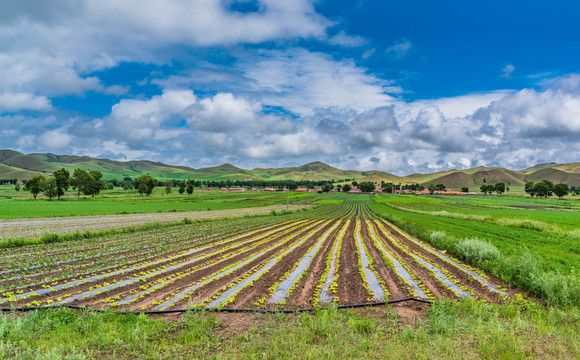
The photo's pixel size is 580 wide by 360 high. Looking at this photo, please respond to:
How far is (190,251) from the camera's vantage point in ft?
64.8

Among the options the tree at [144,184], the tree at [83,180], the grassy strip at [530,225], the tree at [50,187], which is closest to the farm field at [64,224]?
the grassy strip at [530,225]

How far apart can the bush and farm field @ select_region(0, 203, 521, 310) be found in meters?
0.81

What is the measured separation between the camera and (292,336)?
7.46 m

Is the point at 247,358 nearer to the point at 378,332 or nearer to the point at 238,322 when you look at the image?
the point at 238,322

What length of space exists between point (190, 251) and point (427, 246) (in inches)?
Result: 749

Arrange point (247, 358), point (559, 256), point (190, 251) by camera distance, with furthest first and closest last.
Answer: point (190, 251) → point (559, 256) → point (247, 358)

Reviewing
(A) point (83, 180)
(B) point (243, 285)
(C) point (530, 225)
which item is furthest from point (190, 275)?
(A) point (83, 180)

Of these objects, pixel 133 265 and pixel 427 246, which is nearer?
pixel 133 265

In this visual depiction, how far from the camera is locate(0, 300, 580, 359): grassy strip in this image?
679 cm

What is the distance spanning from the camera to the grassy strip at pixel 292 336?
6.79 m

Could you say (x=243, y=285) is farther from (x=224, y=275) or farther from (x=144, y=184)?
(x=144, y=184)

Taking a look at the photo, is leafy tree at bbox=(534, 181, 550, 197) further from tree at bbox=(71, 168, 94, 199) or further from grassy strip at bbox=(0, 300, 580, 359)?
tree at bbox=(71, 168, 94, 199)

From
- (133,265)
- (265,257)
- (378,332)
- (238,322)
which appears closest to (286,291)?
(238,322)

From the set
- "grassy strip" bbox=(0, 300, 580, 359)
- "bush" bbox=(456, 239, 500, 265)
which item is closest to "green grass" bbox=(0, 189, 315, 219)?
"grassy strip" bbox=(0, 300, 580, 359)
